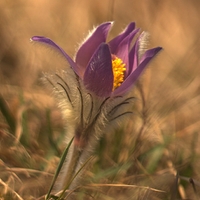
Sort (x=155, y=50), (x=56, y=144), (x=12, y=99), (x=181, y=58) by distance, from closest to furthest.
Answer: (x=155, y=50), (x=56, y=144), (x=12, y=99), (x=181, y=58)

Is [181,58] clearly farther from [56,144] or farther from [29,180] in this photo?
[29,180]

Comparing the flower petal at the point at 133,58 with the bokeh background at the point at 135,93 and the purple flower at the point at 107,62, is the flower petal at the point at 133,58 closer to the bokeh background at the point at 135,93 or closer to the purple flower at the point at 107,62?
the purple flower at the point at 107,62

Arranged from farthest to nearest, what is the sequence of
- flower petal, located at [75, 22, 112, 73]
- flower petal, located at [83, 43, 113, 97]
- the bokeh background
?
the bokeh background < flower petal, located at [75, 22, 112, 73] < flower petal, located at [83, 43, 113, 97]

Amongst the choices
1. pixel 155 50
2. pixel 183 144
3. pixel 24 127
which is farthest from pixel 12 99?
pixel 155 50

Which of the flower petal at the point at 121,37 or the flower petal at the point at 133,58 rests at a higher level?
the flower petal at the point at 121,37

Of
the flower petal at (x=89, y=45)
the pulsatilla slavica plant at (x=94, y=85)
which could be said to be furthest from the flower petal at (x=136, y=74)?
the flower petal at (x=89, y=45)

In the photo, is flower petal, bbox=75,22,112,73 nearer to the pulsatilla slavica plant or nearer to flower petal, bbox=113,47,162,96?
the pulsatilla slavica plant

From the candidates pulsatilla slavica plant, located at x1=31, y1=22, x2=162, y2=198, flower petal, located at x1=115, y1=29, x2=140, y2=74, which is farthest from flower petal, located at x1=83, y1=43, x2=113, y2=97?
flower petal, located at x1=115, y1=29, x2=140, y2=74

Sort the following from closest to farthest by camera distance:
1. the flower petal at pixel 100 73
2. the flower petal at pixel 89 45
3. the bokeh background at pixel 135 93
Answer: the flower petal at pixel 100 73 < the flower petal at pixel 89 45 < the bokeh background at pixel 135 93
